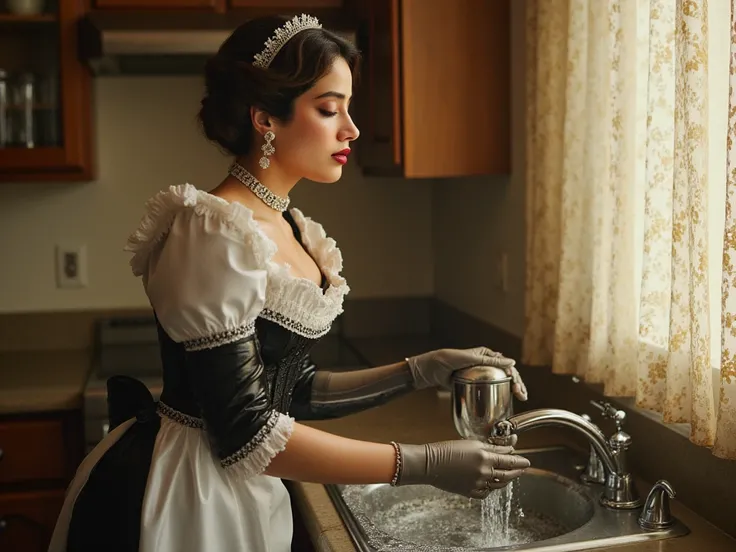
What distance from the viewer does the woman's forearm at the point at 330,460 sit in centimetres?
118

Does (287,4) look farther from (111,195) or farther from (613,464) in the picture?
(613,464)

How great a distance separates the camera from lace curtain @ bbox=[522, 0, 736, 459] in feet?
4.19

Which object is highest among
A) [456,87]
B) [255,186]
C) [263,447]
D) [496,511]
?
[456,87]

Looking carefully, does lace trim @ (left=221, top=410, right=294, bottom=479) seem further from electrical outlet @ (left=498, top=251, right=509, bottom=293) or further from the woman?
electrical outlet @ (left=498, top=251, right=509, bottom=293)

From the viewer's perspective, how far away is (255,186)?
1.36 meters

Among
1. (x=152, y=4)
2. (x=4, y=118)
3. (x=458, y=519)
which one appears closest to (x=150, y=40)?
(x=152, y=4)

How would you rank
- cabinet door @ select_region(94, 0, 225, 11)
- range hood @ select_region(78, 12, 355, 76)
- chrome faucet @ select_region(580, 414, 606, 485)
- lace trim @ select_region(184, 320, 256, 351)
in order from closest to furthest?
lace trim @ select_region(184, 320, 256, 351)
chrome faucet @ select_region(580, 414, 606, 485)
range hood @ select_region(78, 12, 355, 76)
cabinet door @ select_region(94, 0, 225, 11)

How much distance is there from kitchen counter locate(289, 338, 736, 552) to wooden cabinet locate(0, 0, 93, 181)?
100cm

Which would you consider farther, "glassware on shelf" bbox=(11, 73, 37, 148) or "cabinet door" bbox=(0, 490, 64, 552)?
"glassware on shelf" bbox=(11, 73, 37, 148)

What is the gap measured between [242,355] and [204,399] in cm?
8

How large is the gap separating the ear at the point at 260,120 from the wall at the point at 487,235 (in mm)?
902

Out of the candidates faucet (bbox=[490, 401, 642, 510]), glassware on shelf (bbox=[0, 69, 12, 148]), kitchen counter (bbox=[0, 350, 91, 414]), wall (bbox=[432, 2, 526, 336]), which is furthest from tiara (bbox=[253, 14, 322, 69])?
glassware on shelf (bbox=[0, 69, 12, 148])

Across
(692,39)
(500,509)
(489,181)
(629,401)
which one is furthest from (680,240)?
(489,181)

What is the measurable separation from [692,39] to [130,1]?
1.52 metres
